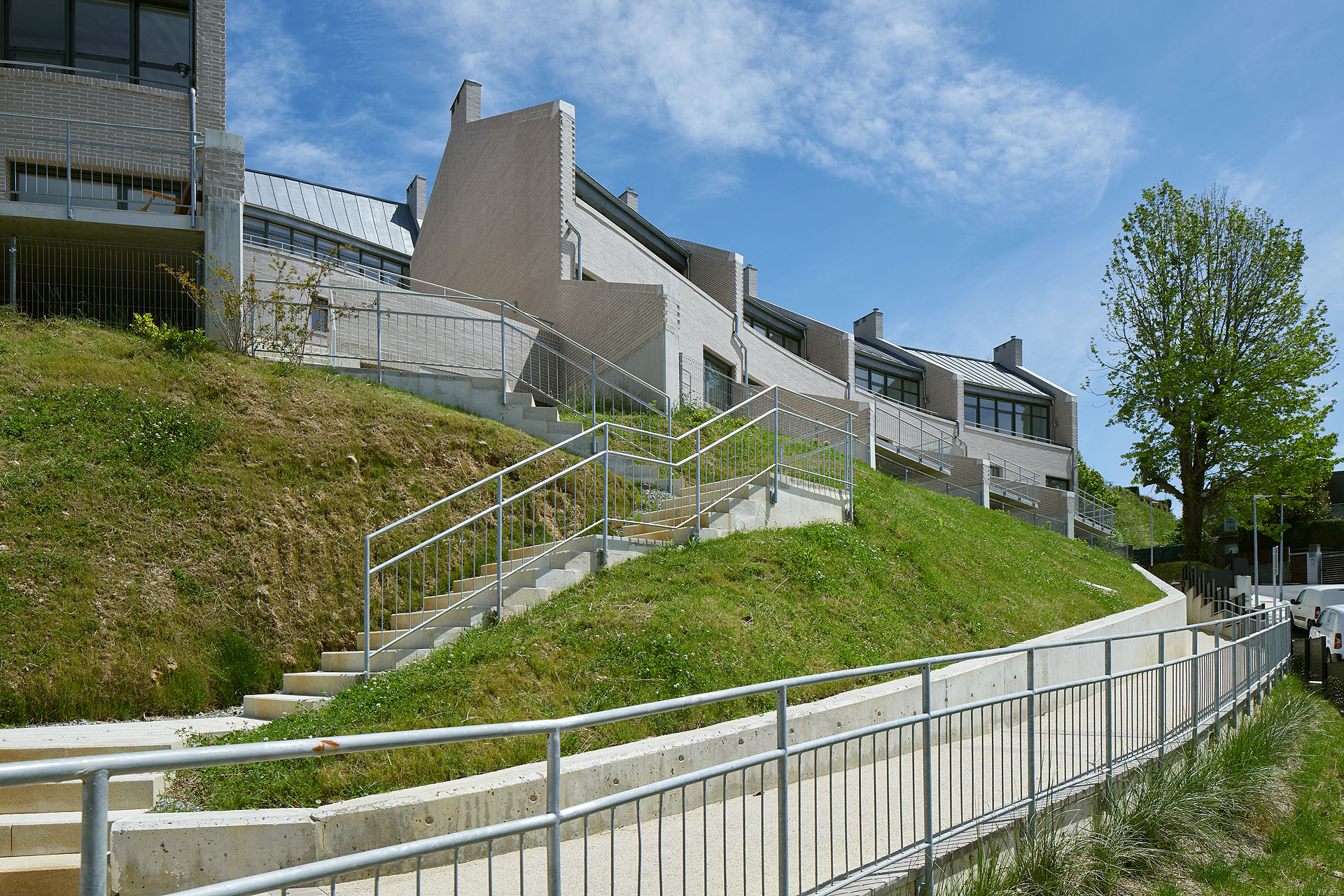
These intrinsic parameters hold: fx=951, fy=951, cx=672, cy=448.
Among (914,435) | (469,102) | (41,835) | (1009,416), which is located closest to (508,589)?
(41,835)

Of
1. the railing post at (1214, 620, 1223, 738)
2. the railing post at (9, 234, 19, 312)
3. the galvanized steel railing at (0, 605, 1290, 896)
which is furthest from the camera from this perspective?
the railing post at (9, 234, 19, 312)

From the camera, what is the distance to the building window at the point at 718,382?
2623 cm

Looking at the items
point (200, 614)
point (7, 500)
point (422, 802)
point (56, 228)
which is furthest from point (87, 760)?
point (56, 228)

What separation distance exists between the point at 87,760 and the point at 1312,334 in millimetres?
38459

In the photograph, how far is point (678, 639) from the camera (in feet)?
29.0

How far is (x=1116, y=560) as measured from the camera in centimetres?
2519

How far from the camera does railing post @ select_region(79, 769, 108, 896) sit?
2.26 m

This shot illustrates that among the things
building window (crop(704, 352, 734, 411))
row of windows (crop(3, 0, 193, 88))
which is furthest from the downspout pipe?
row of windows (crop(3, 0, 193, 88))

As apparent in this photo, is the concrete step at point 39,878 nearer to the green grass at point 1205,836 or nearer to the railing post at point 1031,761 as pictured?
the green grass at point 1205,836

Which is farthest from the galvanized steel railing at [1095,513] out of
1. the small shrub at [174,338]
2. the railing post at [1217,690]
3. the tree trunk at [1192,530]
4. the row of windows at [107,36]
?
the small shrub at [174,338]

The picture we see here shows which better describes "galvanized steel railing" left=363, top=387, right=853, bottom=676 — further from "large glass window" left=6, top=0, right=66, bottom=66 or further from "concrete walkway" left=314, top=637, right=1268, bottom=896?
"large glass window" left=6, top=0, right=66, bottom=66

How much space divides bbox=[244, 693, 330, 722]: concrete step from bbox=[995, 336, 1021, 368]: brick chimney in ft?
170

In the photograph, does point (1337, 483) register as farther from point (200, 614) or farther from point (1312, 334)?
point (200, 614)

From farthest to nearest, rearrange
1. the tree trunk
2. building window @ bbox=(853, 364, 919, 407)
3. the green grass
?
1. building window @ bbox=(853, 364, 919, 407)
2. the tree trunk
3. the green grass
